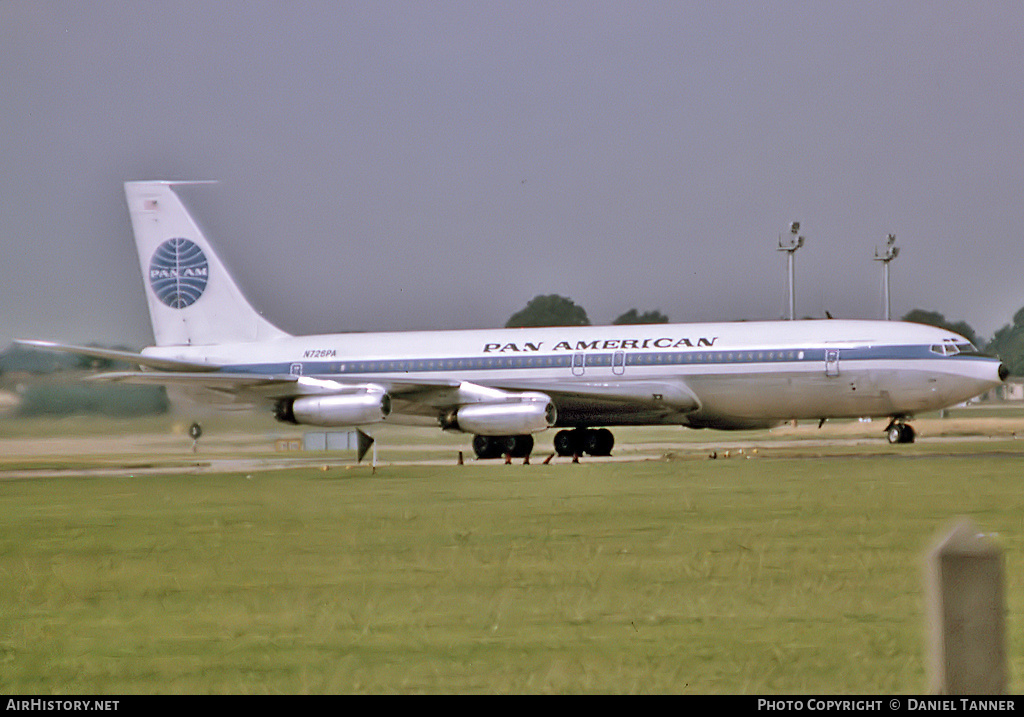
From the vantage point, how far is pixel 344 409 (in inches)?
1442

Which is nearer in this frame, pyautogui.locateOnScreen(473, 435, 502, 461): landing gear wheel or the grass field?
the grass field

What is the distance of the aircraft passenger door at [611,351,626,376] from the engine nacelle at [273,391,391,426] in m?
5.56

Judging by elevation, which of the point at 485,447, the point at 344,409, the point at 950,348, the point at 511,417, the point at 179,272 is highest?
the point at 179,272

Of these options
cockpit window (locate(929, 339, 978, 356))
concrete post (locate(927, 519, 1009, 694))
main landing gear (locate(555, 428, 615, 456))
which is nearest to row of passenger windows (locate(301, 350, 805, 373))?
main landing gear (locate(555, 428, 615, 456))

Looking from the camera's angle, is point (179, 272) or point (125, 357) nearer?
point (125, 357)

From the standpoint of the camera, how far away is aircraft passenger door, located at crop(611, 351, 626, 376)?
3741 centimetres

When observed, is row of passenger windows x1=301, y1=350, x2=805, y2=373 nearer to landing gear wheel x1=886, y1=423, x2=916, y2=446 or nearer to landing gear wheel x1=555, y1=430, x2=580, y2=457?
landing gear wheel x1=555, y1=430, x2=580, y2=457

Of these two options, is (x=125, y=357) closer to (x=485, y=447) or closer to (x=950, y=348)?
(x=485, y=447)

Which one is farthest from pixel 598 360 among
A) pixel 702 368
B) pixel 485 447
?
pixel 485 447

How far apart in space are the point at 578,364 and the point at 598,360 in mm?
531

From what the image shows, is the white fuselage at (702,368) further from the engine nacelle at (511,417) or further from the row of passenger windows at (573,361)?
the engine nacelle at (511,417)

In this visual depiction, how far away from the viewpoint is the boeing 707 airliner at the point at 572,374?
35.6 metres

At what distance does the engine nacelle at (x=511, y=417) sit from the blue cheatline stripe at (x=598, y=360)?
2.25 metres
